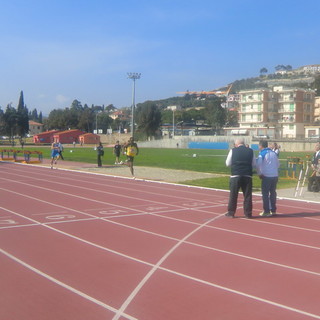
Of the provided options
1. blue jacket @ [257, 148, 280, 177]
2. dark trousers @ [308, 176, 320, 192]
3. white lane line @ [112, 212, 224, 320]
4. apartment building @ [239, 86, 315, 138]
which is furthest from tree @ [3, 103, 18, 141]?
white lane line @ [112, 212, 224, 320]

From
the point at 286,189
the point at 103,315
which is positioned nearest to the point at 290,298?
the point at 103,315

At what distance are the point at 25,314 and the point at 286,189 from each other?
12.8 metres

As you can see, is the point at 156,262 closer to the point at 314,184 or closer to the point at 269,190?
the point at 269,190

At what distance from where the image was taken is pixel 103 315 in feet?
15.5

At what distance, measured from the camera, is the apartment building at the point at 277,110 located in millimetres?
88500

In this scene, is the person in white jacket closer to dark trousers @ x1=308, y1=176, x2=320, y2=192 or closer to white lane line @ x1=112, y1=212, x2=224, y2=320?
white lane line @ x1=112, y1=212, x2=224, y2=320

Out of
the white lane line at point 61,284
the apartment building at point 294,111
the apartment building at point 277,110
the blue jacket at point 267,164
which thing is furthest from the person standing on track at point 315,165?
the apartment building at point 294,111

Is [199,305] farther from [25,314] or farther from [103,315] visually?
[25,314]

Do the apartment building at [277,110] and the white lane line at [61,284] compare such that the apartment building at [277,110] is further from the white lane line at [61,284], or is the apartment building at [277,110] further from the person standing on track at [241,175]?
the white lane line at [61,284]

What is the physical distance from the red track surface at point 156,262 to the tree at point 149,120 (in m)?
96.5

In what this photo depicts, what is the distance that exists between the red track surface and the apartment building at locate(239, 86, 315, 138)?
3076 inches

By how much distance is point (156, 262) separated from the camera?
263 inches

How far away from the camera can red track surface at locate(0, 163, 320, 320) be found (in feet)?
16.1

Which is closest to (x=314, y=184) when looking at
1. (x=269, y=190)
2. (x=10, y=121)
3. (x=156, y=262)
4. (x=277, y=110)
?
(x=269, y=190)
